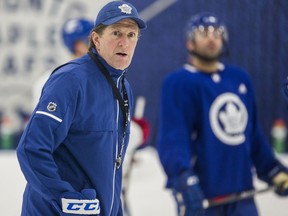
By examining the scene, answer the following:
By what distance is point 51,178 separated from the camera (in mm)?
2121

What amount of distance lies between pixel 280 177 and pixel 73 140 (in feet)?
5.57

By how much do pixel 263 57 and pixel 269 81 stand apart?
154 mm

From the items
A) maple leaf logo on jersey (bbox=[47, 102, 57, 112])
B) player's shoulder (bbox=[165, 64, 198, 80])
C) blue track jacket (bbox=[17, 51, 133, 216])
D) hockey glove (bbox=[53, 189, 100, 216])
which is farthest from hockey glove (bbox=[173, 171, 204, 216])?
maple leaf logo on jersey (bbox=[47, 102, 57, 112])

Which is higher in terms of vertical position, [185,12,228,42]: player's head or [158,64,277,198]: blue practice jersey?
[185,12,228,42]: player's head

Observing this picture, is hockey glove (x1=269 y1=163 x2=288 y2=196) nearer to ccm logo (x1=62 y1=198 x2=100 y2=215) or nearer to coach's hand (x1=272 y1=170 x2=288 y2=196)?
coach's hand (x1=272 y1=170 x2=288 y2=196)

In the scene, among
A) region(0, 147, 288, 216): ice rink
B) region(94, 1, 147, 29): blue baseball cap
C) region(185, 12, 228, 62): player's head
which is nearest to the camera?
region(94, 1, 147, 29): blue baseball cap

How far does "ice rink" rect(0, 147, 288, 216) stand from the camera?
416 cm

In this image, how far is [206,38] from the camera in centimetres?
357

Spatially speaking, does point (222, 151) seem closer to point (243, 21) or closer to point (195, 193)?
point (195, 193)

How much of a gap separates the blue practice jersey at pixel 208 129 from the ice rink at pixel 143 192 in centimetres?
69

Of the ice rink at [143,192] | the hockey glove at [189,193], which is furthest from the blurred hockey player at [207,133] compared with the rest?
the ice rink at [143,192]

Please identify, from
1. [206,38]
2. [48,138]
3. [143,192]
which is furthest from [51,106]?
[143,192]

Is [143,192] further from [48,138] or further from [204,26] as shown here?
[48,138]

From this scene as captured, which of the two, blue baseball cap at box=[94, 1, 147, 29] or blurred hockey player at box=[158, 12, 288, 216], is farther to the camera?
blurred hockey player at box=[158, 12, 288, 216]
